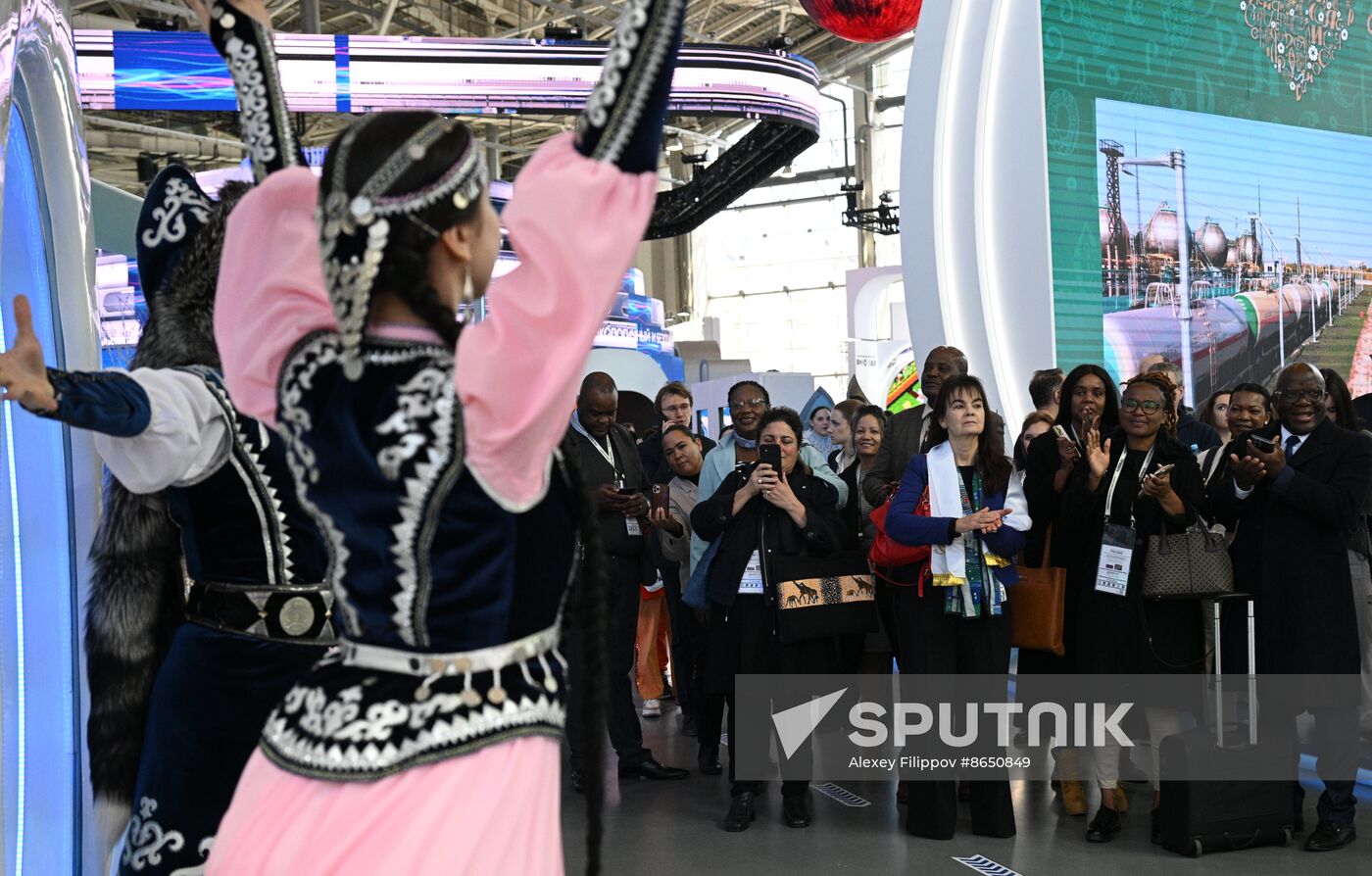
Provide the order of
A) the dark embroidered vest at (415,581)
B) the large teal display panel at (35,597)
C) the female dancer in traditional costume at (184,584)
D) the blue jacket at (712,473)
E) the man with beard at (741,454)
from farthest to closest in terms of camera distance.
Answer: the blue jacket at (712,473) → the man with beard at (741,454) → the large teal display panel at (35,597) → the female dancer in traditional costume at (184,584) → the dark embroidered vest at (415,581)

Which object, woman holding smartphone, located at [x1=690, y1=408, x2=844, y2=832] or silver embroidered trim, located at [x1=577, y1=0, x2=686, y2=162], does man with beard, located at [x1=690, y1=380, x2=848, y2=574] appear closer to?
woman holding smartphone, located at [x1=690, y1=408, x2=844, y2=832]

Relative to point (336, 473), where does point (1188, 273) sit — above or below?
A: above

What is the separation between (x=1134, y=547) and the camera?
441cm

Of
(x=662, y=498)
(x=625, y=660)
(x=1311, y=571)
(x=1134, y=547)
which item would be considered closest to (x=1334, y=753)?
(x=1311, y=571)

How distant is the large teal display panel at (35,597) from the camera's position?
8.23ft

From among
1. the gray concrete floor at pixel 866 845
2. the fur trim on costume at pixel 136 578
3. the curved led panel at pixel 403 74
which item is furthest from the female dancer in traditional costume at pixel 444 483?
the curved led panel at pixel 403 74

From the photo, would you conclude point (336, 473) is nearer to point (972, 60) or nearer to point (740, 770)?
point (740, 770)

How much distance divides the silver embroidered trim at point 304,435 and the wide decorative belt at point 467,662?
0.04 meters

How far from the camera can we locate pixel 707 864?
427 centimetres

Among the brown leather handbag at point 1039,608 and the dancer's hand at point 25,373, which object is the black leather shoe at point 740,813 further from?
the dancer's hand at point 25,373

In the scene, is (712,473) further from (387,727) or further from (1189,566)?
(387,727)

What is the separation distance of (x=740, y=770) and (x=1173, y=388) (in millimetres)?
1956

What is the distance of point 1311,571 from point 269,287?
144 inches

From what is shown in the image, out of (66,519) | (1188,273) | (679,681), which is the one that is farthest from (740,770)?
(1188,273)
